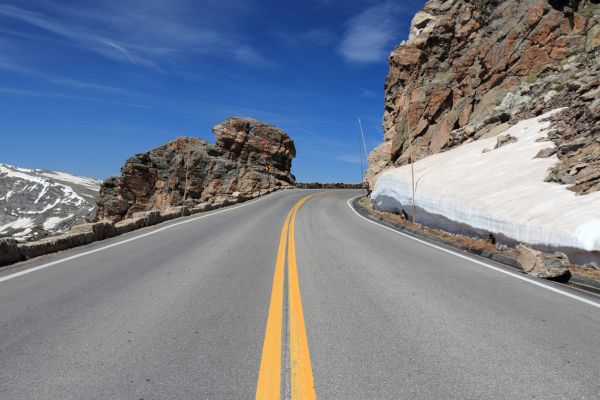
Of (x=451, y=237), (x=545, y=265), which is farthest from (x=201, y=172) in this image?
(x=545, y=265)

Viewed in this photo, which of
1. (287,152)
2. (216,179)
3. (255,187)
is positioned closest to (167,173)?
(216,179)

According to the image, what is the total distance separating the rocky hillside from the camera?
197 feet

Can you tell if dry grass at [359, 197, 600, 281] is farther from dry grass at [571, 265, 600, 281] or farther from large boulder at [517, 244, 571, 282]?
large boulder at [517, 244, 571, 282]

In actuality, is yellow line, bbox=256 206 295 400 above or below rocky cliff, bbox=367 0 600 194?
below

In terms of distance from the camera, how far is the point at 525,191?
1174cm

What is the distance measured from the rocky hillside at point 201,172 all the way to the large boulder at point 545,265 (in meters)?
50.8

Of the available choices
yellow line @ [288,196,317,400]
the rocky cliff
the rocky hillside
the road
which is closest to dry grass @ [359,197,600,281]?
the road

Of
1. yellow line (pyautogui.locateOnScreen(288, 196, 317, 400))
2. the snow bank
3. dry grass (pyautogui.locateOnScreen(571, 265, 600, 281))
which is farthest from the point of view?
the snow bank

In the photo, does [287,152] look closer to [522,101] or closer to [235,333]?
[522,101]

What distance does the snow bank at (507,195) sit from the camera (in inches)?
338

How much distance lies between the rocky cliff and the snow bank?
1214mm

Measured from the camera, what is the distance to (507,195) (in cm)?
1198

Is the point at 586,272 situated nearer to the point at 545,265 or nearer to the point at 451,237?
the point at 545,265

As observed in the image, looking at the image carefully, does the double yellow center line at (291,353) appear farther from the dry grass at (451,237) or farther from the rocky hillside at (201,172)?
the rocky hillside at (201,172)
